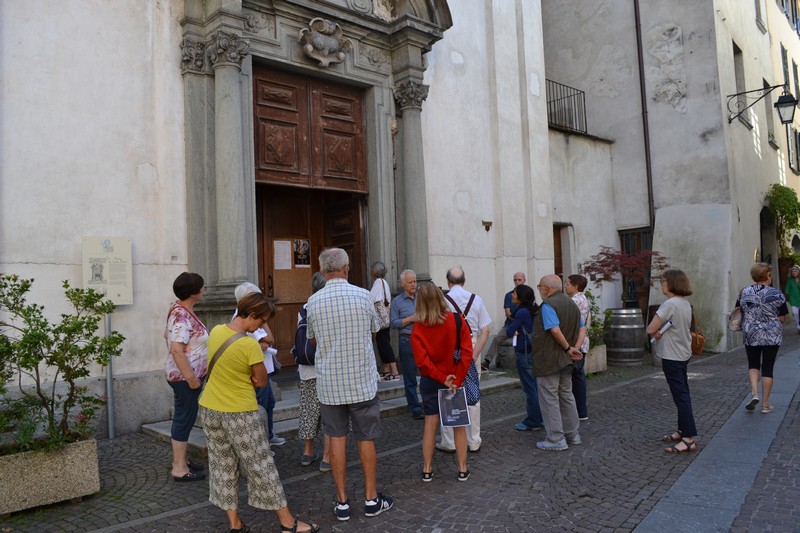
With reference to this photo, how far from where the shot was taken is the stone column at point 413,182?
30.1 ft

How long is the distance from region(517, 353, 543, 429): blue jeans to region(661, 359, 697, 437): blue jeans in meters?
1.27

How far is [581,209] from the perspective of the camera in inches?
546

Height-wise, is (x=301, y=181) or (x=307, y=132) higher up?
(x=307, y=132)

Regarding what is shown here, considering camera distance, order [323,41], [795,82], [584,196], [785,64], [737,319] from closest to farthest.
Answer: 1. [737,319]
2. [323,41]
3. [584,196]
4. [785,64]
5. [795,82]

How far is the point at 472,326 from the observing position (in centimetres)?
572

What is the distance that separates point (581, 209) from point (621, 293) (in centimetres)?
233

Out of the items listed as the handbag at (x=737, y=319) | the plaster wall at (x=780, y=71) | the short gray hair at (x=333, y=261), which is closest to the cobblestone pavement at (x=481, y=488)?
the handbag at (x=737, y=319)

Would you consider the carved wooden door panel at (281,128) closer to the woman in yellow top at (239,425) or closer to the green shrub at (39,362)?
the green shrub at (39,362)

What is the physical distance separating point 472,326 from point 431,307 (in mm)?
1201

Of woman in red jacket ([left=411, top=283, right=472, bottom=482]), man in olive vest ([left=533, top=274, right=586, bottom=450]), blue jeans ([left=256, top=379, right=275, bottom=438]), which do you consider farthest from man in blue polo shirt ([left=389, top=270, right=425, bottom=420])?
woman in red jacket ([left=411, top=283, right=472, bottom=482])

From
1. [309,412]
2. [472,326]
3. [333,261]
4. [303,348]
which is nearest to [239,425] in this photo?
[333,261]

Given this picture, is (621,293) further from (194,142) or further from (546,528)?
(546,528)

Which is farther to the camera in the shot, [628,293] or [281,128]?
[628,293]

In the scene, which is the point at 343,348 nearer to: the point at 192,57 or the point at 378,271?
the point at 378,271
